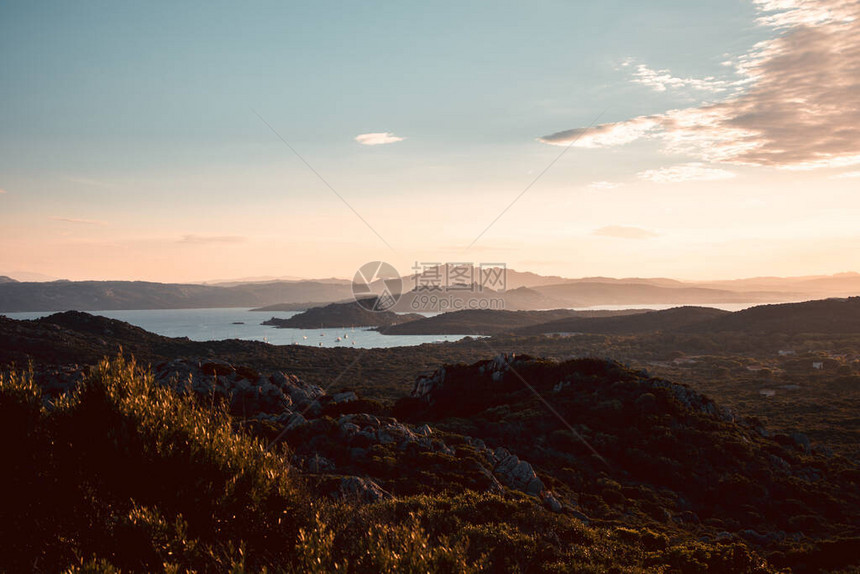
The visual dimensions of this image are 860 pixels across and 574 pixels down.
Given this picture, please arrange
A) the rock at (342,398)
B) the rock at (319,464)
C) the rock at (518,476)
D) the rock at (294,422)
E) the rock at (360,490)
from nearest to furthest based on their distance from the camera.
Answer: the rock at (360,490) → the rock at (319,464) → the rock at (518,476) → the rock at (294,422) → the rock at (342,398)

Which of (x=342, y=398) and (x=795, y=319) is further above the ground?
(x=795, y=319)

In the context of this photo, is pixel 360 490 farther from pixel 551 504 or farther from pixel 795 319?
pixel 795 319

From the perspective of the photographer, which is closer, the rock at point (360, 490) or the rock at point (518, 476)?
the rock at point (360, 490)

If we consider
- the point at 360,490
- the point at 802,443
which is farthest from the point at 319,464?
the point at 802,443

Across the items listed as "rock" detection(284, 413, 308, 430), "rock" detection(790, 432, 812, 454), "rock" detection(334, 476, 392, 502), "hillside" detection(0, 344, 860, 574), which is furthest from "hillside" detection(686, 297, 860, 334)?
"rock" detection(334, 476, 392, 502)

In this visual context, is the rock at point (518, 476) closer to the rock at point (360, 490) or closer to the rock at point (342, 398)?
the rock at point (360, 490)

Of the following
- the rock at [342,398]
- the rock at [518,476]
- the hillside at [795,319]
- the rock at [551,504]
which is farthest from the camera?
the hillside at [795,319]

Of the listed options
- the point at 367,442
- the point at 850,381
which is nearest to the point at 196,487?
the point at 367,442

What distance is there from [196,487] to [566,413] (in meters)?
38.5

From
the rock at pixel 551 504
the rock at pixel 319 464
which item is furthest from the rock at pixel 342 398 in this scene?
the rock at pixel 551 504

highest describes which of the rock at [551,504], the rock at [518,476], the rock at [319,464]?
the rock at [319,464]

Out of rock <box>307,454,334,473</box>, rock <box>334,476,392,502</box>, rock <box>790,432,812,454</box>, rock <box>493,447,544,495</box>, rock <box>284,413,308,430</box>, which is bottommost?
rock <box>790,432,812,454</box>

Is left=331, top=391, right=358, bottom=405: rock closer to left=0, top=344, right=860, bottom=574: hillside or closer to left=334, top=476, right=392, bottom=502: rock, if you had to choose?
left=0, top=344, right=860, bottom=574: hillside

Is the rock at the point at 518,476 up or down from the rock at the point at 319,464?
down
